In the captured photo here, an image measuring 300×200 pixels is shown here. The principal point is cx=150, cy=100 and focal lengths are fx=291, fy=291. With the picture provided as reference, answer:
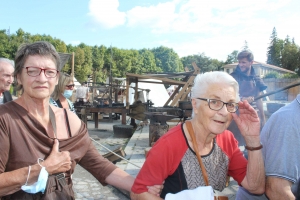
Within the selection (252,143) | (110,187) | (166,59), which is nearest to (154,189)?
(252,143)

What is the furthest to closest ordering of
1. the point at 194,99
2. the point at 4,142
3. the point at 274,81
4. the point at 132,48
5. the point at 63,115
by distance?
the point at 132,48 < the point at 274,81 < the point at 63,115 < the point at 194,99 < the point at 4,142

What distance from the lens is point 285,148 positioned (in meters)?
1.76

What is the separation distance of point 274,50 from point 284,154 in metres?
93.8

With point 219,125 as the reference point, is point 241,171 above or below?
below

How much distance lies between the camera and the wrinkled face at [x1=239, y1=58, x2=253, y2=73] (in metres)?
4.90

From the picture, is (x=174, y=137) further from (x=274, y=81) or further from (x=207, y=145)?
(x=274, y=81)

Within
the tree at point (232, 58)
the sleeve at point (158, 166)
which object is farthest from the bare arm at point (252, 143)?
the tree at point (232, 58)

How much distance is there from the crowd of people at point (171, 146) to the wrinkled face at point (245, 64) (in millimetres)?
3123

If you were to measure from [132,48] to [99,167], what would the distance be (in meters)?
82.4

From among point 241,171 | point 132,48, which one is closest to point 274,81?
point 241,171

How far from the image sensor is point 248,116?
194 centimetres

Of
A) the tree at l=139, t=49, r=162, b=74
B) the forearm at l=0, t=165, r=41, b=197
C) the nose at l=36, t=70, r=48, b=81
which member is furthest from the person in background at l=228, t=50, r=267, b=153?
the tree at l=139, t=49, r=162, b=74

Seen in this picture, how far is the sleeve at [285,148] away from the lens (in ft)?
5.74

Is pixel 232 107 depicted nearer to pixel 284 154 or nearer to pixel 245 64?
pixel 284 154
